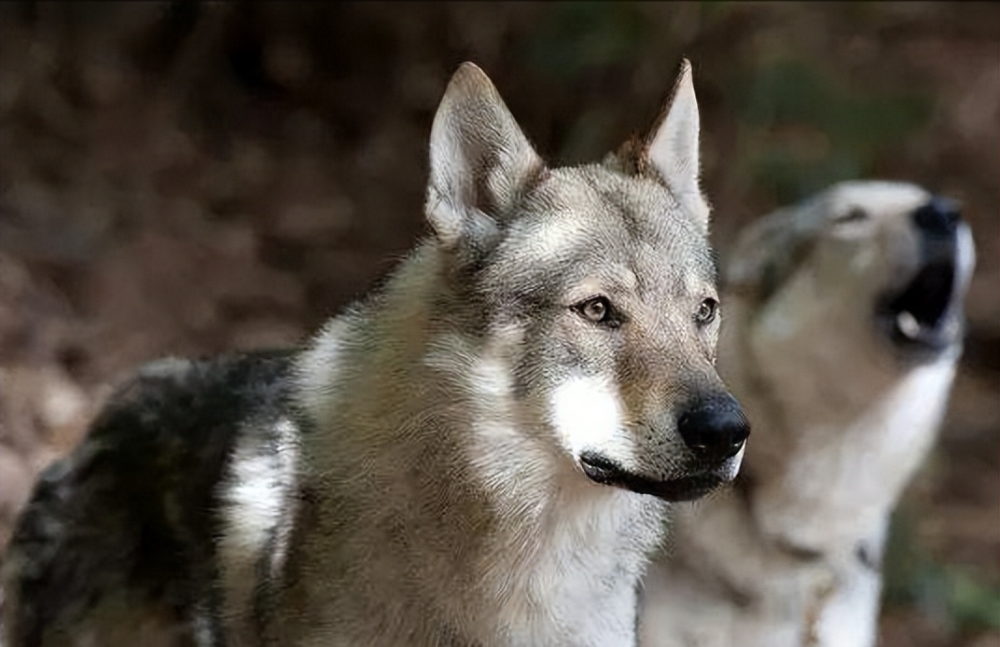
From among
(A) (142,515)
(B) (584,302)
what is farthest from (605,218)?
(A) (142,515)

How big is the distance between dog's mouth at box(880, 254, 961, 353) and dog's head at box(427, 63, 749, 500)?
0.86 meters

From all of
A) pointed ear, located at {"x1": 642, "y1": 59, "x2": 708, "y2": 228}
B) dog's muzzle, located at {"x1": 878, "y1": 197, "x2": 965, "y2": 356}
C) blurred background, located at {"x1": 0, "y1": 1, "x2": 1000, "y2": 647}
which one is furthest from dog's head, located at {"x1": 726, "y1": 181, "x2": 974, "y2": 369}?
blurred background, located at {"x1": 0, "y1": 1, "x2": 1000, "y2": 647}

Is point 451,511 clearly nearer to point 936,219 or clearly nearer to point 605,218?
point 605,218

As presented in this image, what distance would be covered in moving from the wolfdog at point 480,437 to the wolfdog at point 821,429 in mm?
722

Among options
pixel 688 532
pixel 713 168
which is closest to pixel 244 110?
pixel 713 168

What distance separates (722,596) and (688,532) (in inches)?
5.2

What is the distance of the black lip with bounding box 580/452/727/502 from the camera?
1.83m

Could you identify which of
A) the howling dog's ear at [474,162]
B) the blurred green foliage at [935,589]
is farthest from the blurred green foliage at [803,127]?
the howling dog's ear at [474,162]

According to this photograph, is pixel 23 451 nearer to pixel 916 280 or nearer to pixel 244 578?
pixel 244 578

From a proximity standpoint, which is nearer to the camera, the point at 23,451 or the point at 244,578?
the point at 244,578

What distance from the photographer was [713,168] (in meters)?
4.23

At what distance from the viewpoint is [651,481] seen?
1.84 m

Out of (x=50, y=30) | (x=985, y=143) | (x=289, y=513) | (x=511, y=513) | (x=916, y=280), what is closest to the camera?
(x=511, y=513)

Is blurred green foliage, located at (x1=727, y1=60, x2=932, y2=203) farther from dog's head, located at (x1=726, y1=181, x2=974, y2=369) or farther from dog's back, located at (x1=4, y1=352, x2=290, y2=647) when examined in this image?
dog's back, located at (x1=4, y1=352, x2=290, y2=647)
